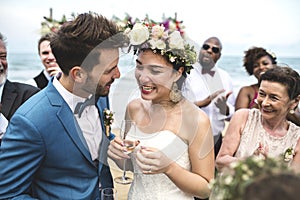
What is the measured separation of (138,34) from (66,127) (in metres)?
0.63

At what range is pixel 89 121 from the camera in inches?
73.2

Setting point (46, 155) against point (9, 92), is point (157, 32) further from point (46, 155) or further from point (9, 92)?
point (9, 92)

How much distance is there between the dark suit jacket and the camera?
105 inches

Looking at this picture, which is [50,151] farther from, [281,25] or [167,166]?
[281,25]

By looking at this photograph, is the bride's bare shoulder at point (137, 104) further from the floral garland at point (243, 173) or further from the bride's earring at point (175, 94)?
the floral garland at point (243, 173)

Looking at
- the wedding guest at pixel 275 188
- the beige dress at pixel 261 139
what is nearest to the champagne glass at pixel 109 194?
the wedding guest at pixel 275 188

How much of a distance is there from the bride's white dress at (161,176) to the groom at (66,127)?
14.8 inches

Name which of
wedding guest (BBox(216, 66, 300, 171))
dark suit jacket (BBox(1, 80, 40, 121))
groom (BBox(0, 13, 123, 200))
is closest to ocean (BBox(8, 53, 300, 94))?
wedding guest (BBox(216, 66, 300, 171))

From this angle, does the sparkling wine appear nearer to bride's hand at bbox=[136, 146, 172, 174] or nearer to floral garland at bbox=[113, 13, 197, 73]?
bride's hand at bbox=[136, 146, 172, 174]

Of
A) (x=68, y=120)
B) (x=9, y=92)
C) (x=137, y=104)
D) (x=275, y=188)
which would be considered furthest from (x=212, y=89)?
(x=275, y=188)

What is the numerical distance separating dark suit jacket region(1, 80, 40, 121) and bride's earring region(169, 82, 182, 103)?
1164 mm

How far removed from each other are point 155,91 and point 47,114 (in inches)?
26.1

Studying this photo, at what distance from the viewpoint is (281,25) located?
1322 centimetres

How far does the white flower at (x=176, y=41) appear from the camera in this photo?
6.57 ft
